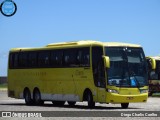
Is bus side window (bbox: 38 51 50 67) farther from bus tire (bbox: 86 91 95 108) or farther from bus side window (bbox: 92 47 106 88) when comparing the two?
bus side window (bbox: 92 47 106 88)

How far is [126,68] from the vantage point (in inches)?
1199

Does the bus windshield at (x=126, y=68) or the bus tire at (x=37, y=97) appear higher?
the bus windshield at (x=126, y=68)

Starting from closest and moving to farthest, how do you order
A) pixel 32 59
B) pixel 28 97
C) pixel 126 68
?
1. pixel 126 68
2. pixel 32 59
3. pixel 28 97

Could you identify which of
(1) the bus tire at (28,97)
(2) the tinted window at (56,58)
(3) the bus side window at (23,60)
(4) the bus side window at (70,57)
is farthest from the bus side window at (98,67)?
(3) the bus side window at (23,60)

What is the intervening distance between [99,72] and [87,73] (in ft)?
2.90

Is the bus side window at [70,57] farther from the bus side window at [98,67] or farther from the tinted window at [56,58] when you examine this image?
the bus side window at [98,67]

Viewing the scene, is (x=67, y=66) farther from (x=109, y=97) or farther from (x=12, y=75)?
(x=12, y=75)

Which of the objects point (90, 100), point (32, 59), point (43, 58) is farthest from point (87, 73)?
point (32, 59)

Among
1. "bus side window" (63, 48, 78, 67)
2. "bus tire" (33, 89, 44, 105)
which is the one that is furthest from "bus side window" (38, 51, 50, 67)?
"bus side window" (63, 48, 78, 67)

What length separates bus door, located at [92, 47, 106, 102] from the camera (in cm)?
3053

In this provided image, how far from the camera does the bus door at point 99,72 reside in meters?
30.5

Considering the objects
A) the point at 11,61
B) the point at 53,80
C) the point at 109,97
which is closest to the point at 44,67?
the point at 53,80

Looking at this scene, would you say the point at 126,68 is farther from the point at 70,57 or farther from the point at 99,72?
the point at 70,57

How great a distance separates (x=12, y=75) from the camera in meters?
39.8
